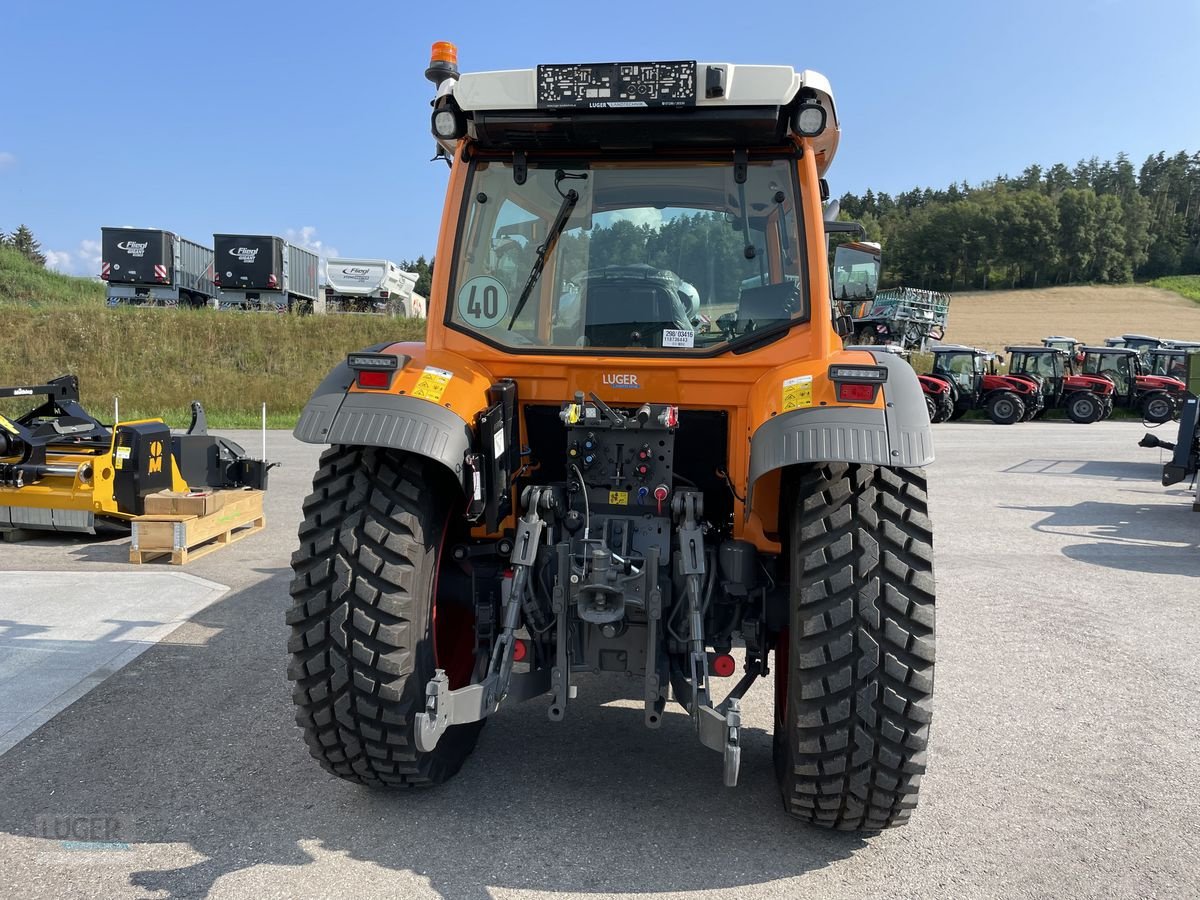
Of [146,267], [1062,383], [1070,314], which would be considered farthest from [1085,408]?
[1070,314]

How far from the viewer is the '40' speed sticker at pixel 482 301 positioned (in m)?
3.27

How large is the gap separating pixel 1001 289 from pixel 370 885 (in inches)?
3394

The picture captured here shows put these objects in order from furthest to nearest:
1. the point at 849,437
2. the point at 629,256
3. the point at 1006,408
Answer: the point at 1006,408 < the point at 629,256 < the point at 849,437

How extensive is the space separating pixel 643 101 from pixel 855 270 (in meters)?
1.24

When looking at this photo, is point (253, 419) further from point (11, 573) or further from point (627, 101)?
point (627, 101)

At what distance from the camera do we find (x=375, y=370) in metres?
2.94

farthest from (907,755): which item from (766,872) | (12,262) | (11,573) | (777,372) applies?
(12,262)

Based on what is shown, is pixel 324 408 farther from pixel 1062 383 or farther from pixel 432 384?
pixel 1062 383

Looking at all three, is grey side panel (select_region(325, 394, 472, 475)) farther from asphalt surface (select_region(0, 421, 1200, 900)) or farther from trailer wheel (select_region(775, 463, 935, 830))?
asphalt surface (select_region(0, 421, 1200, 900))

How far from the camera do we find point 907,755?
2611mm

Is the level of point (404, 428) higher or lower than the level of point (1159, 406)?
higher

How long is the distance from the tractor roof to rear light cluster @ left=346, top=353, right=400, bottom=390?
0.89 m

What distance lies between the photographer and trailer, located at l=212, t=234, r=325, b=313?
30.6 m

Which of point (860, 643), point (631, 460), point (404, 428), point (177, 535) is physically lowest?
point (177, 535)
